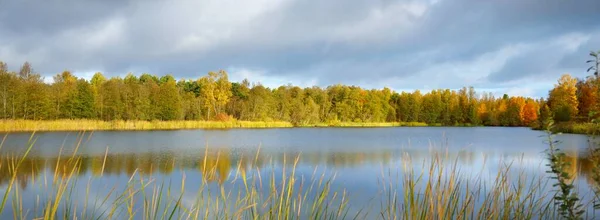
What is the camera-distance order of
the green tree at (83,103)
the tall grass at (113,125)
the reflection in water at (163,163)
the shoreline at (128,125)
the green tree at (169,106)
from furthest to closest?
1. the green tree at (169,106)
2. the green tree at (83,103)
3. the shoreline at (128,125)
4. the tall grass at (113,125)
5. the reflection in water at (163,163)

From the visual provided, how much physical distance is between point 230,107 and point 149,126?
41.3 ft

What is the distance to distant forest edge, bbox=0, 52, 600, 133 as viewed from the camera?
28125 mm

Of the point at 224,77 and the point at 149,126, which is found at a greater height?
the point at 224,77

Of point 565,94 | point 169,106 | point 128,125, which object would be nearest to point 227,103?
point 169,106

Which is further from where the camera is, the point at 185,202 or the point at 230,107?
the point at 230,107

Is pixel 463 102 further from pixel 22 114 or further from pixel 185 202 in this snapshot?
pixel 185 202

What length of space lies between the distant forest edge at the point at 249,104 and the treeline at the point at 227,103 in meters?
0.07

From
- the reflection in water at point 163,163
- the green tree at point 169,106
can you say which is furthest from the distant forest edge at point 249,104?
the reflection in water at point 163,163

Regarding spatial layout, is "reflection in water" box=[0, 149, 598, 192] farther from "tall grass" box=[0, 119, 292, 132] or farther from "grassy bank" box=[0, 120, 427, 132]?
"grassy bank" box=[0, 120, 427, 132]

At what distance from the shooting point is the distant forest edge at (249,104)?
2812 centimetres

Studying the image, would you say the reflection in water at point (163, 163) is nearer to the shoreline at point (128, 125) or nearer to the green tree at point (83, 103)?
the shoreline at point (128, 125)

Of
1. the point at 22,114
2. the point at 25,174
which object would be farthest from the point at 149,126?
the point at 25,174

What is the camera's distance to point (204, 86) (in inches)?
1641

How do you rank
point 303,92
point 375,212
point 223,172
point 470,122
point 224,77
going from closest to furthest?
point 375,212
point 223,172
point 224,77
point 303,92
point 470,122
